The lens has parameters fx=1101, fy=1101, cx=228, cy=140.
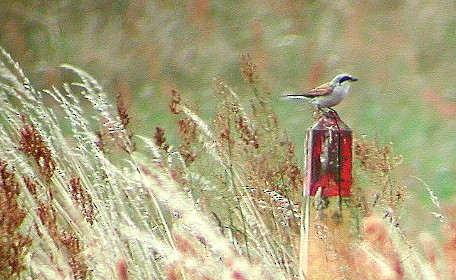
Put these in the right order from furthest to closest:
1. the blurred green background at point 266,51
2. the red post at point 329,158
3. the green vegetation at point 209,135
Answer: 1. the blurred green background at point 266,51
2. the green vegetation at point 209,135
3. the red post at point 329,158

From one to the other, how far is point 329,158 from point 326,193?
3.4 inches

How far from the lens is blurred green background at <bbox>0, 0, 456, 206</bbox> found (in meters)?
7.63

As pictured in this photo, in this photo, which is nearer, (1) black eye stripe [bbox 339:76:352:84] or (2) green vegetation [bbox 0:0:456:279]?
(2) green vegetation [bbox 0:0:456:279]

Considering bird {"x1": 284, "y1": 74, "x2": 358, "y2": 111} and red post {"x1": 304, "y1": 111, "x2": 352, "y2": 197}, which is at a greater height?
bird {"x1": 284, "y1": 74, "x2": 358, "y2": 111}

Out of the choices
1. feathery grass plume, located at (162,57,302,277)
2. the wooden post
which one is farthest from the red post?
feathery grass plume, located at (162,57,302,277)

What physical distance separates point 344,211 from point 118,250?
0.72m

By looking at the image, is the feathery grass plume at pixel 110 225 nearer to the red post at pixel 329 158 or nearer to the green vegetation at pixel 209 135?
the green vegetation at pixel 209 135

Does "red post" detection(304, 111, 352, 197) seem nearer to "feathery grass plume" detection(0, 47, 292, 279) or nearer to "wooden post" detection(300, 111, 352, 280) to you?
"wooden post" detection(300, 111, 352, 280)

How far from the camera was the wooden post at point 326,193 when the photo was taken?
2672 millimetres

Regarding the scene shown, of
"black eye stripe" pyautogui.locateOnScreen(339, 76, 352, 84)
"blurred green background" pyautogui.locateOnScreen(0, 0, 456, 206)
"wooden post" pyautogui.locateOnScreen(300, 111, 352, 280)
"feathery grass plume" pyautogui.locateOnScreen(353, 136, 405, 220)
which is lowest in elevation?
"wooden post" pyautogui.locateOnScreen(300, 111, 352, 280)

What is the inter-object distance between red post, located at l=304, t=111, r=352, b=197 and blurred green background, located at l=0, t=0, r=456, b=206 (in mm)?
4366

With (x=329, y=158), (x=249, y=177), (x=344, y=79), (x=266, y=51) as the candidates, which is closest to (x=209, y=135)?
(x=249, y=177)

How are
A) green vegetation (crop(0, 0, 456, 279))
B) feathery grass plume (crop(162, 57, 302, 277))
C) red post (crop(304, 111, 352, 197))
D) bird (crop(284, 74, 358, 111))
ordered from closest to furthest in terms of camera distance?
red post (crop(304, 111, 352, 197)) → green vegetation (crop(0, 0, 456, 279)) → feathery grass plume (crop(162, 57, 302, 277)) → bird (crop(284, 74, 358, 111))

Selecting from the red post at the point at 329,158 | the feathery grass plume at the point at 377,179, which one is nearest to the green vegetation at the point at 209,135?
the feathery grass plume at the point at 377,179
